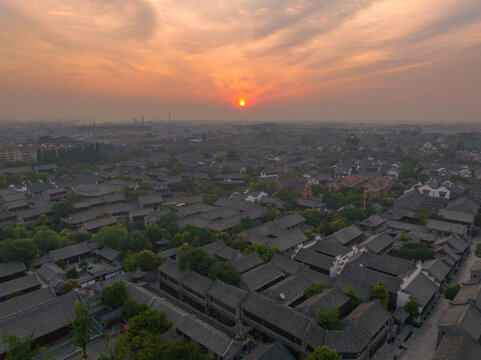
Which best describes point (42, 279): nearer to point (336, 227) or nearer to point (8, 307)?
point (8, 307)

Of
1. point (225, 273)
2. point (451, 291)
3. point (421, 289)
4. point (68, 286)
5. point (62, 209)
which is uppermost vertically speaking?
point (62, 209)

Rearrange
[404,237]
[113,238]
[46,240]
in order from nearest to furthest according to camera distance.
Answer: [46,240] → [113,238] → [404,237]

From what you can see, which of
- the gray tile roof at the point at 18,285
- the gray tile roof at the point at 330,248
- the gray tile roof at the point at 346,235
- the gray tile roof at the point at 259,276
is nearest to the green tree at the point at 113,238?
the gray tile roof at the point at 18,285

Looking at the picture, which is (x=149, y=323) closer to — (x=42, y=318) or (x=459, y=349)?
(x=42, y=318)

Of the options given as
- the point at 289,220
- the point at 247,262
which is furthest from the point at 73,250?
the point at 289,220

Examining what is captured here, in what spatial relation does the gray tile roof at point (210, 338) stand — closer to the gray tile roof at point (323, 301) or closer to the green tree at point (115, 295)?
the gray tile roof at point (323, 301)

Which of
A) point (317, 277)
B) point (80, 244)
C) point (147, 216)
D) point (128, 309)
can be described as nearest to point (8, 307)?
point (128, 309)

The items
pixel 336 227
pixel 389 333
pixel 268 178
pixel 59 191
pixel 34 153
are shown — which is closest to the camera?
pixel 389 333
